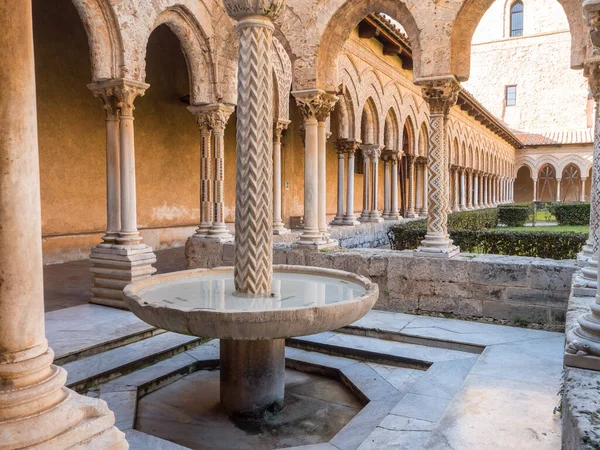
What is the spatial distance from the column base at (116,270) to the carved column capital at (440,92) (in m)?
4.12

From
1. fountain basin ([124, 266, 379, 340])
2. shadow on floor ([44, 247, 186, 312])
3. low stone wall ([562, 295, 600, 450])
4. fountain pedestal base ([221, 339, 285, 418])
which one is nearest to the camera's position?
low stone wall ([562, 295, 600, 450])

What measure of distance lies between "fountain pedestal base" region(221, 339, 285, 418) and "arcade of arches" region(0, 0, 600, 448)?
Answer: 1501 mm

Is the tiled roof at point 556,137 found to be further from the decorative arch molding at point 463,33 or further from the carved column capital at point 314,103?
the carved column capital at point 314,103

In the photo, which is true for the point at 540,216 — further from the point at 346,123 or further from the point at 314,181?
the point at 314,181

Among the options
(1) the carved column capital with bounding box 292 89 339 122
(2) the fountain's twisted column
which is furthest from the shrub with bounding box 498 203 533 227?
(2) the fountain's twisted column

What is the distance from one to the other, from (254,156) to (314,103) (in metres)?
4.17

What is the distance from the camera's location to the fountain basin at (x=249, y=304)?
290cm

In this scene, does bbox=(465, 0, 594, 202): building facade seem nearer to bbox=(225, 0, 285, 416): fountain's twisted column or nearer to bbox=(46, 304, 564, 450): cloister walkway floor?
bbox=(46, 304, 564, 450): cloister walkway floor

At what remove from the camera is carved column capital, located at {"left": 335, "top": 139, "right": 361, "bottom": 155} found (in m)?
13.3

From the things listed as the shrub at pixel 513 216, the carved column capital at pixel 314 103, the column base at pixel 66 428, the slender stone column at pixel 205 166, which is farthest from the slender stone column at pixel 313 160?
the shrub at pixel 513 216

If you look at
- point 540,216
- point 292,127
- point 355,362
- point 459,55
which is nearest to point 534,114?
point 540,216

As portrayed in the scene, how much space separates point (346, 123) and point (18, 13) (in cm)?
1177

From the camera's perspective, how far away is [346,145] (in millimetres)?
13336

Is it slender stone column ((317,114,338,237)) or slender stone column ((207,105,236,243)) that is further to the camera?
slender stone column ((207,105,236,243))
